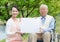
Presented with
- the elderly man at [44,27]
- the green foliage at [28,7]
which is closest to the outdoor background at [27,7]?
the green foliage at [28,7]

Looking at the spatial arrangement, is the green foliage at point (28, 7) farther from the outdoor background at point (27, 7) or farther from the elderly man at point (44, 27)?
the elderly man at point (44, 27)

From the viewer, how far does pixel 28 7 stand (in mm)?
7840

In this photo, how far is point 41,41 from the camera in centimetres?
466

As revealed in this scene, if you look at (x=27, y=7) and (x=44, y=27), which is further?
(x=27, y=7)

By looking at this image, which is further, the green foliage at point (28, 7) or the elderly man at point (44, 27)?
the green foliage at point (28, 7)

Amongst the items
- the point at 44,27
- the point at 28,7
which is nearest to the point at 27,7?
the point at 28,7

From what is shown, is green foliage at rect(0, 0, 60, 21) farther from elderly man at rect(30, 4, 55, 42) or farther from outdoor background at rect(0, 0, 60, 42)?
elderly man at rect(30, 4, 55, 42)

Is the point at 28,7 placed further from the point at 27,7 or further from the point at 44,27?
the point at 44,27

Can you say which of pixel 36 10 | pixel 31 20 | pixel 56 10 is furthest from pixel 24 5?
pixel 31 20

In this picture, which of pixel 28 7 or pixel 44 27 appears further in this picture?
pixel 28 7

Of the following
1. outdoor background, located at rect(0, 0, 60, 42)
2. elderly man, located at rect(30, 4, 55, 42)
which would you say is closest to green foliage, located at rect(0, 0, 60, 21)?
outdoor background, located at rect(0, 0, 60, 42)

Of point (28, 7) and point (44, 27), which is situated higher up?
point (28, 7)

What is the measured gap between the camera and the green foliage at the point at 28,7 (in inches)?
296

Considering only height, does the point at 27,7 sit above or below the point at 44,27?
above
